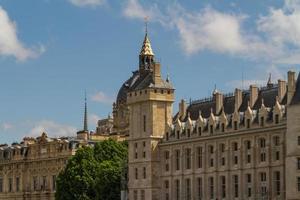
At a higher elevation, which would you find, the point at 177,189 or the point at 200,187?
the point at 200,187

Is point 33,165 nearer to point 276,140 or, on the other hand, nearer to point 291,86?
point 276,140

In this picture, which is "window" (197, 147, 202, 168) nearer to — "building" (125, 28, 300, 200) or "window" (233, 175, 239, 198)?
"building" (125, 28, 300, 200)

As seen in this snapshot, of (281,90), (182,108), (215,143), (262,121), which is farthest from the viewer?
(182,108)

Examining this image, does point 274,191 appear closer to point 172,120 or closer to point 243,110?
point 243,110

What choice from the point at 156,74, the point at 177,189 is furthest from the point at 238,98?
the point at 156,74

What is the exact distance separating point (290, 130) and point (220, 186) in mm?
19665

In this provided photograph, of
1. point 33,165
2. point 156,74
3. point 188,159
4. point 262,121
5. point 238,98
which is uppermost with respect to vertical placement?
point 156,74

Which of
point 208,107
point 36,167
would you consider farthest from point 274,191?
point 36,167

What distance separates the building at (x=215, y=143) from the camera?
115 meters

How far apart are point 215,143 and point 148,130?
1486 cm

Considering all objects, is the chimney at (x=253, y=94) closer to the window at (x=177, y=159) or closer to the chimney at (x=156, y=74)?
the window at (x=177, y=159)

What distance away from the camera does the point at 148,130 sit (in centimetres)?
13875

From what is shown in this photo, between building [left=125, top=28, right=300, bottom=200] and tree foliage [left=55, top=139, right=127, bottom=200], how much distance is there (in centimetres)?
522

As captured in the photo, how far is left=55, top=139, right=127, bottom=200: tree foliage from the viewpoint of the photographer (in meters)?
144
